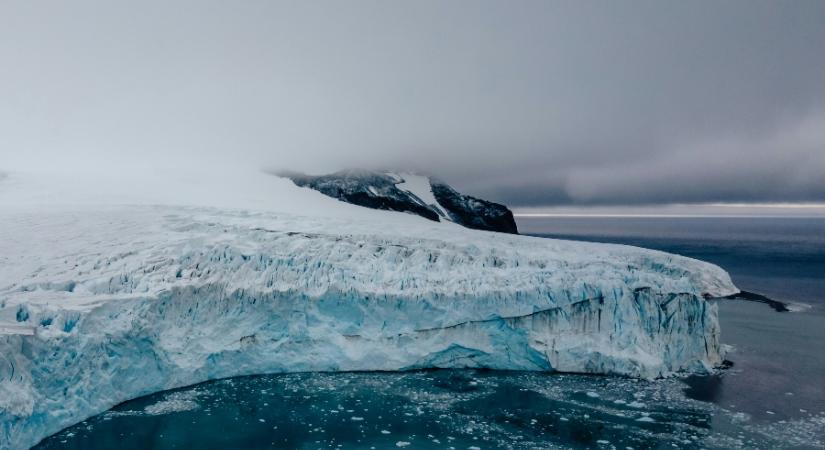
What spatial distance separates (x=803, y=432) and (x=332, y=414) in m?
9.46

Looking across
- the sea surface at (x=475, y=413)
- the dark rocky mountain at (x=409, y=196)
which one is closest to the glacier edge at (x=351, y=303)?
the sea surface at (x=475, y=413)

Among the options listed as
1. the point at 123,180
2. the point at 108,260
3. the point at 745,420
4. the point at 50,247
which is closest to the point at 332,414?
the point at 108,260

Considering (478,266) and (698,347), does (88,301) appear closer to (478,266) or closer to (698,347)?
(478,266)

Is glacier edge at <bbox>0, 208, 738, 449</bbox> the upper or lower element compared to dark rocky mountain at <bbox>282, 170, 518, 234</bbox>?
lower

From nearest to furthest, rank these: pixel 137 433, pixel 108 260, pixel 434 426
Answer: pixel 137 433 → pixel 434 426 → pixel 108 260

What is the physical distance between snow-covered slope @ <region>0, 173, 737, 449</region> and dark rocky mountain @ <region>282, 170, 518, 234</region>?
7.07 meters

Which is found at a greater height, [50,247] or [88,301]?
[50,247]

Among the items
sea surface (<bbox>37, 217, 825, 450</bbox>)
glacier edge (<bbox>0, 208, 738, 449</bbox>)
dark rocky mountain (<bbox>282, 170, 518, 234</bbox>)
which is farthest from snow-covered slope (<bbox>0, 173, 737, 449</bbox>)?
dark rocky mountain (<bbox>282, 170, 518, 234</bbox>)

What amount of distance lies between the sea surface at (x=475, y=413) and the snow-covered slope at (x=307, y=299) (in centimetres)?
64

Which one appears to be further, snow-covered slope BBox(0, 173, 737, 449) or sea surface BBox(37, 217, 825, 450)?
snow-covered slope BBox(0, 173, 737, 449)

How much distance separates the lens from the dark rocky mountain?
75.7ft

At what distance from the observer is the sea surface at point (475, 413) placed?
30.8 ft

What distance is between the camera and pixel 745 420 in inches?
412

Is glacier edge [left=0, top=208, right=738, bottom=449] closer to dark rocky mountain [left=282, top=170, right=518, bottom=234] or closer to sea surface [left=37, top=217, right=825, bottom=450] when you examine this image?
sea surface [left=37, top=217, right=825, bottom=450]
